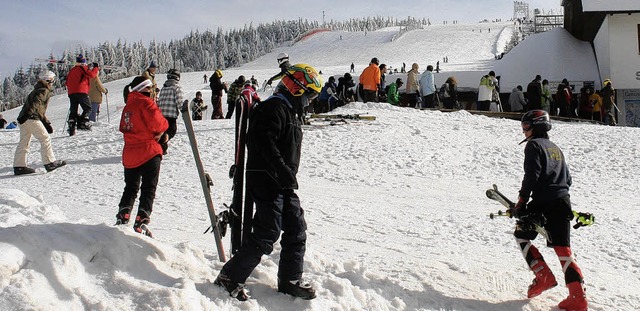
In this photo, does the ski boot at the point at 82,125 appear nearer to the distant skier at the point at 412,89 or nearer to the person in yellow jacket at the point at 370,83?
the person in yellow jacket at the point at 370,83

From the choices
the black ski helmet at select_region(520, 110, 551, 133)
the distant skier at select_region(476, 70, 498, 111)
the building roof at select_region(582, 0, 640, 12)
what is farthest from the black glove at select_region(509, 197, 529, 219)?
the building roof at select_region(582, 0, 640, 12)

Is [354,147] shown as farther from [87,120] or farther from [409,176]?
[87,120]

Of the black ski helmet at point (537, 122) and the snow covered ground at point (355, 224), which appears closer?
the snow covered ground at point (355, 224)

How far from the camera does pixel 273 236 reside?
13.4 feet

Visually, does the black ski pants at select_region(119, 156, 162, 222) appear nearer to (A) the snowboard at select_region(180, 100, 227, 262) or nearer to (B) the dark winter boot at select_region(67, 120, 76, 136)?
(A) the snowboard at select_region(180, 100, 227, 262)

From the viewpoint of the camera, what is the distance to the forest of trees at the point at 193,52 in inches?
5213

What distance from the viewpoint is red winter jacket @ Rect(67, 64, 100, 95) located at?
13.4 m

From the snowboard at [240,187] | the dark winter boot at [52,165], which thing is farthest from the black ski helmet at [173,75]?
the snowboard at [240,187]

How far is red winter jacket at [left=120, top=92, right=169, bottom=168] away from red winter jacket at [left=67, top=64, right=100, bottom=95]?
8450mm

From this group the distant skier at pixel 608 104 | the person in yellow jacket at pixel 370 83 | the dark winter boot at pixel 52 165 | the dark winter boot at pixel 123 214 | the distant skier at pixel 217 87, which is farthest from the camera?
the distant skier at pixel 608 104

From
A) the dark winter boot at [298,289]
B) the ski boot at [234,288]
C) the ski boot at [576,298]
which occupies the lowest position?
the ski boot at [576,298]

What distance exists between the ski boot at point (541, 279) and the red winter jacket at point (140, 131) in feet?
12.3

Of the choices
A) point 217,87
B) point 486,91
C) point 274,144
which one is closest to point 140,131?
point 274,144

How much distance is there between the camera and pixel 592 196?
987 centimetres
